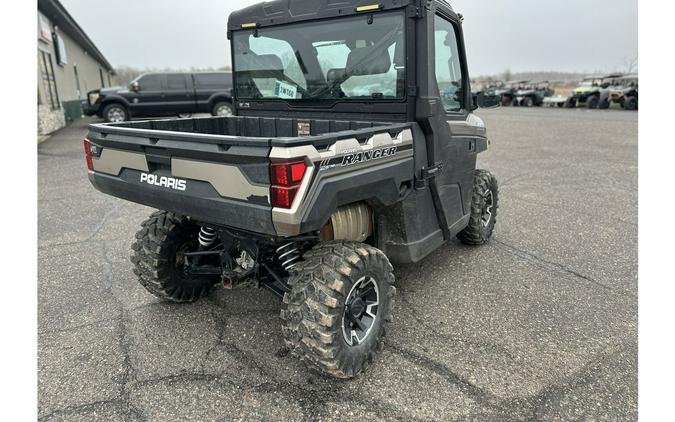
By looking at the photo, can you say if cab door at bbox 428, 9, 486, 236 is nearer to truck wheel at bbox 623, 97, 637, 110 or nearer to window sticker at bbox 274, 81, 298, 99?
window sticker at bbox 274, 81, 298, 99

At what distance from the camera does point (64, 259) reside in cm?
455

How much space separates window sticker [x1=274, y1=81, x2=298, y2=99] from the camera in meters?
3.74

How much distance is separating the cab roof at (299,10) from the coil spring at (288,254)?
1765mm

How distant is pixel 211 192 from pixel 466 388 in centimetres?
188

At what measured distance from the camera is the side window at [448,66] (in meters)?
3.38

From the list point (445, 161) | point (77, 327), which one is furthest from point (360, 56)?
point (77, 327)

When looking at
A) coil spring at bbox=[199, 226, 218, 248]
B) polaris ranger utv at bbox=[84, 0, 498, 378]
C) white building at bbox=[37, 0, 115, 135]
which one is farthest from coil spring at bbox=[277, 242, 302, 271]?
white building at bbox=[37, 0, 115, 135]

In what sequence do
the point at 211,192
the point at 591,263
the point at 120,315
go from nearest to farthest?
the point at 211,192
the point at 120,315
the point at 591,263

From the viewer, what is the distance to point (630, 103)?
2497 centimetres

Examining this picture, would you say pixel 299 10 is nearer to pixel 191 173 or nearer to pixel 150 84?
pixel 191 173

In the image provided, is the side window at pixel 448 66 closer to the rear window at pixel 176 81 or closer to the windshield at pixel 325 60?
the windshield at pixel 325 60

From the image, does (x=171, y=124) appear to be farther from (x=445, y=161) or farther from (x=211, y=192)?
(x=445, y=161)

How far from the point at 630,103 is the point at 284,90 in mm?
27652

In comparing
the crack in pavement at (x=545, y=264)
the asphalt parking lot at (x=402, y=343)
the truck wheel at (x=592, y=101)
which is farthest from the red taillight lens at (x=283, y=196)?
the truck wheel at (x=592, y=101)
